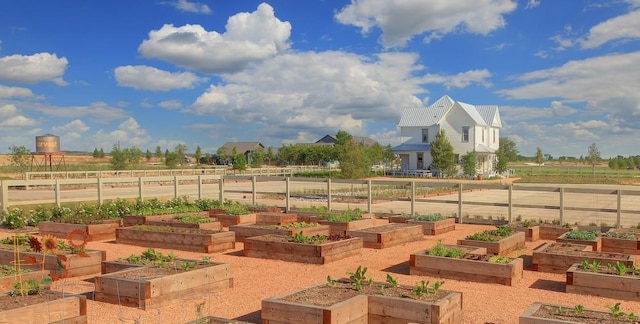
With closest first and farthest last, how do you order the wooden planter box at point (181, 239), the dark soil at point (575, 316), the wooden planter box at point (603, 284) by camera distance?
the dark soil at point (575, 316) → the wooden planter box at point (603, 284) → the wooden planter box at point (181, 239)

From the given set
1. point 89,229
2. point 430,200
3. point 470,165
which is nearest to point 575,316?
point 430,200

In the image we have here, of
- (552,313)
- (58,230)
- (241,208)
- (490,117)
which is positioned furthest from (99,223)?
(490,117)

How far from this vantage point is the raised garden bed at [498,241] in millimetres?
11328

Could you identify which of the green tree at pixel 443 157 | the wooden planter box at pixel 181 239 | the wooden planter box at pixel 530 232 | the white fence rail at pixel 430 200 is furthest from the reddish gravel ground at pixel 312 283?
the green tree at pixel 443 157

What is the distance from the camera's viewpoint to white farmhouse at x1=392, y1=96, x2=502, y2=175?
5731 cm

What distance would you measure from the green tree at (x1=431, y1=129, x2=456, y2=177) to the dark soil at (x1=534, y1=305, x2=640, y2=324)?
46130mm

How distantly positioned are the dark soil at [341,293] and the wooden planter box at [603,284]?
108 inches

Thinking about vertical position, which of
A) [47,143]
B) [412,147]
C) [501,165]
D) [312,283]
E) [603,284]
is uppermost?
[47,143]

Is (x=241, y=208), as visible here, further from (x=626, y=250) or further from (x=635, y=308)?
(x=635, y=308)

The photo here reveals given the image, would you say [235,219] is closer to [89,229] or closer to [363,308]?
[89,229]

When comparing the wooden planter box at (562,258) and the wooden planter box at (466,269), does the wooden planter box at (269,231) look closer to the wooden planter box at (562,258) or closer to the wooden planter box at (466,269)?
the wooden planter box at (466,269)

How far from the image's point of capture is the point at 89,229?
1439cm

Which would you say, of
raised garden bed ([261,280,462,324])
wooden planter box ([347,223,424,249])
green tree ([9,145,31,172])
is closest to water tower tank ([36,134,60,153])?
green tree ([9,145,31,172])

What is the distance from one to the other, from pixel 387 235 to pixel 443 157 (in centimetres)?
4010
